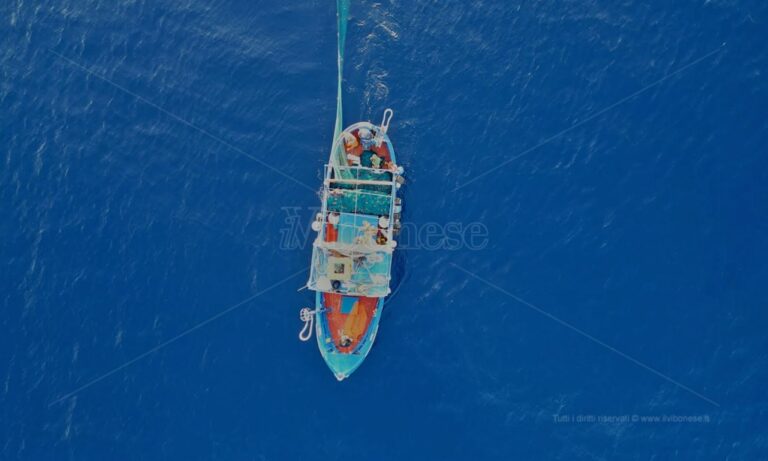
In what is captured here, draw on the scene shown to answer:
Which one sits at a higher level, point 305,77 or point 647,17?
point 647,17

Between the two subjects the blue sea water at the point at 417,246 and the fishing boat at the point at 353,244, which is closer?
the blue sea water at the point at 417,246

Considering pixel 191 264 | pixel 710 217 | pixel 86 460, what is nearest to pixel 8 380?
pixel 86 460

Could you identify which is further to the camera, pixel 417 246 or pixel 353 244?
pixel 417 246

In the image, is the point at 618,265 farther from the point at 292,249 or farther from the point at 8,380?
the point at 8,380

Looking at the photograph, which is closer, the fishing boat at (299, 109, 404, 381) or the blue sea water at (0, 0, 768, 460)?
the blue sea water at (0, 0, 768, 460)
